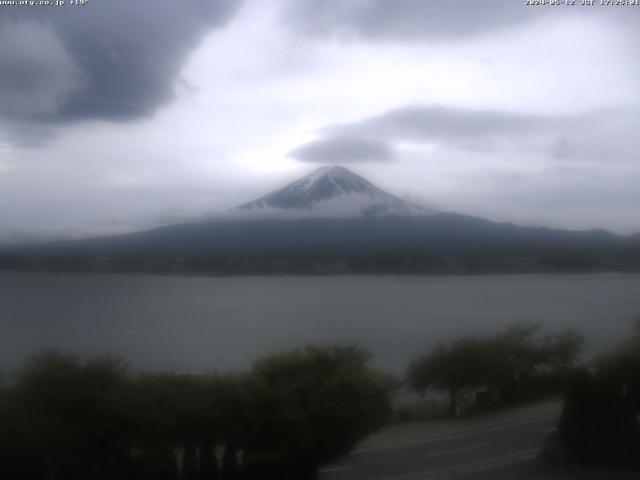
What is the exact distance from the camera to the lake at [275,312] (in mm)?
6500

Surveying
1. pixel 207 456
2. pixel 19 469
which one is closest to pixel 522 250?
pixel 207 456

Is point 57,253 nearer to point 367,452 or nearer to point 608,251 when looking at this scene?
point 367,452

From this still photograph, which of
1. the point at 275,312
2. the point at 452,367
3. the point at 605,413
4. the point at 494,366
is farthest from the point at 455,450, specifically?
the point at 275,312

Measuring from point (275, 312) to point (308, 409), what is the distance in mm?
1765

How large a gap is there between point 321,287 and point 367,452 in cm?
237

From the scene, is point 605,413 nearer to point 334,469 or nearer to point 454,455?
point 454,455

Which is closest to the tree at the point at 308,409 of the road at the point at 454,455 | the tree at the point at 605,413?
the road at the point at 454,455

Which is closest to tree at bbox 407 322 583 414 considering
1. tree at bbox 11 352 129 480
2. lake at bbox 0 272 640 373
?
lake at bbox 0 272 640 373

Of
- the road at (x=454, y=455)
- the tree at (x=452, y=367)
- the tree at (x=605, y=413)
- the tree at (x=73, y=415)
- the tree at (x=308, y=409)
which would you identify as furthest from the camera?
the tree at (x=452, y=367)

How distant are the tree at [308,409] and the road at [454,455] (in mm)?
234

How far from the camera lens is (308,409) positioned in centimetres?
636

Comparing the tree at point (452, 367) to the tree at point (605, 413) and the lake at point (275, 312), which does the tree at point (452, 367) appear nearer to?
the lake at point (275, 312)

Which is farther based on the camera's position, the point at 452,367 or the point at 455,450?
the point at 452,367

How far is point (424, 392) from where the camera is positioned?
23.5 feet
